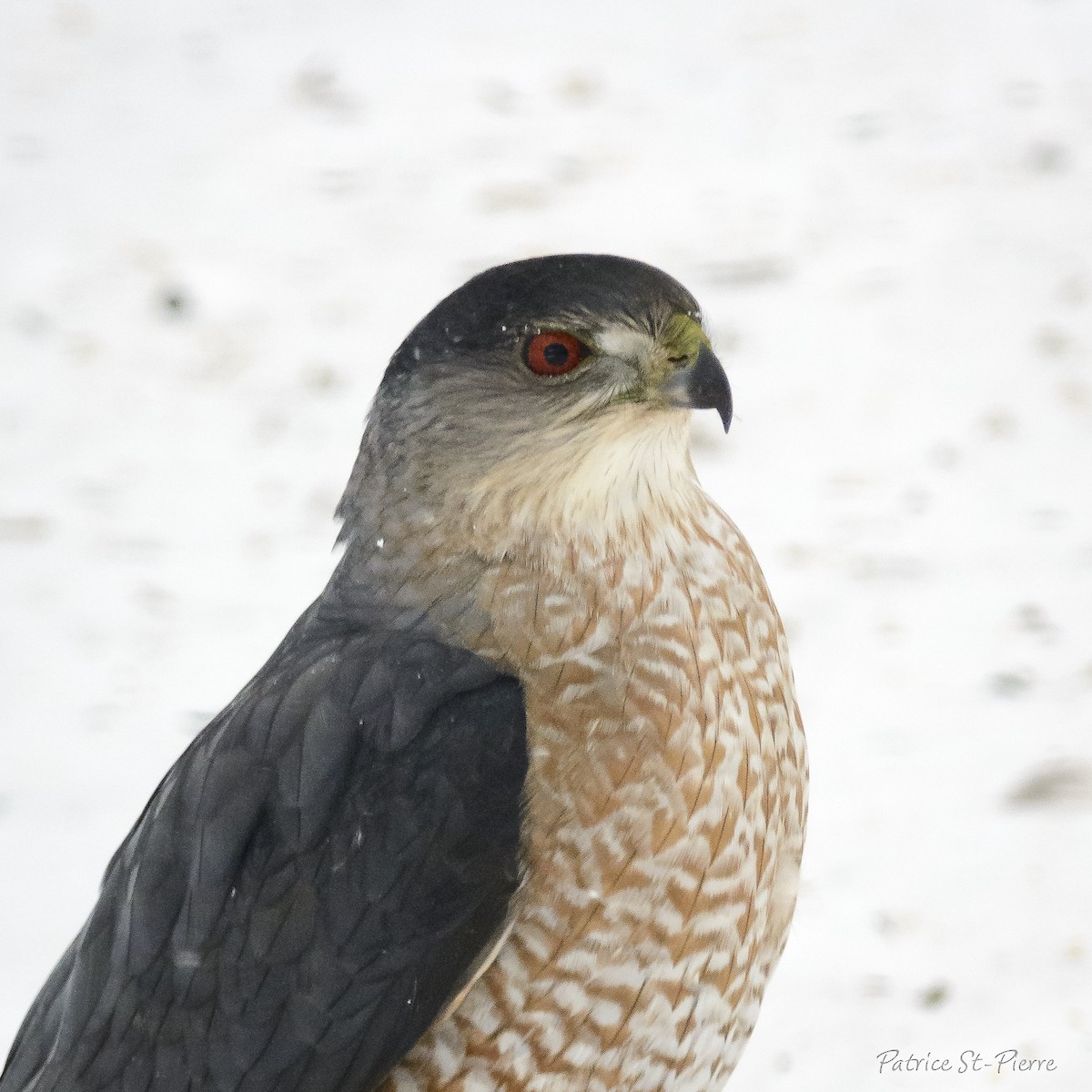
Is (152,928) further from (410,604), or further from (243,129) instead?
(243,129)

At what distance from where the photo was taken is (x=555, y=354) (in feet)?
9.51

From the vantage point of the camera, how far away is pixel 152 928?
280 cm

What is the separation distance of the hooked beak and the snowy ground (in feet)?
5.92

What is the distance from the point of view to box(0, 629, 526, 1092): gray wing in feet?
8.74

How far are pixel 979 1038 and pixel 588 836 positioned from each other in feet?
5.74

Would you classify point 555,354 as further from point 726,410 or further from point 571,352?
point 726,410

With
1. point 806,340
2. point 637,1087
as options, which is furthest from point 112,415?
point 637,1087

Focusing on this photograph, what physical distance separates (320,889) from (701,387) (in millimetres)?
1022

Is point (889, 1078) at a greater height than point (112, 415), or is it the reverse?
point (112, 415)
